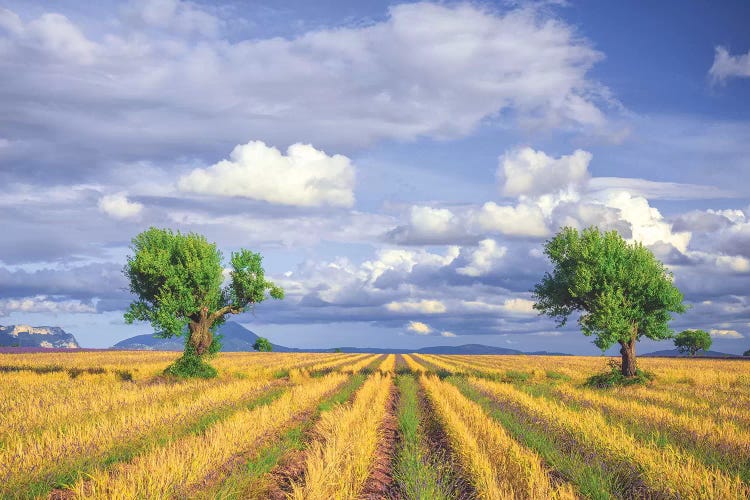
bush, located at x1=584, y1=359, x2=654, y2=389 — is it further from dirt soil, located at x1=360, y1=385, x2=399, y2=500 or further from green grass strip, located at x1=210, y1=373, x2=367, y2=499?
green grass strip, located at x1=210, y1=373, x2=367, y2=499

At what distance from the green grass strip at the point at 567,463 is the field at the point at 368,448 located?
5 centimetres

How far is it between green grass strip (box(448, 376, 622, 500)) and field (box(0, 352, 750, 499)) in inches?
1.8

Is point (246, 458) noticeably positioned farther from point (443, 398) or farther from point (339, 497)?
point (443, 398)

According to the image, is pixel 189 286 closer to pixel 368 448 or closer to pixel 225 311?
pixel 225 311

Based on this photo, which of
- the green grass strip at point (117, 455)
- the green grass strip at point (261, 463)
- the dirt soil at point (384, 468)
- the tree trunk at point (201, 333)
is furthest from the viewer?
the tree trunk at point (201, 333)

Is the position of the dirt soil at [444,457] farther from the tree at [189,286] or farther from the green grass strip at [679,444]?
the tree at [189,286]

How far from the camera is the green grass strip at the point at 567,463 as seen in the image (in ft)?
32.5

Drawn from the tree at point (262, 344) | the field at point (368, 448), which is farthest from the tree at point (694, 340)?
the field at point (368, 448)

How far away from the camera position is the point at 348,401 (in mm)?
23578

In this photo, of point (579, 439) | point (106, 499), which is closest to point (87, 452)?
point (106, 499)

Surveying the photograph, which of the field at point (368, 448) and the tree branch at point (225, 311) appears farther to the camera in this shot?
the tree branch at point (225, 311)

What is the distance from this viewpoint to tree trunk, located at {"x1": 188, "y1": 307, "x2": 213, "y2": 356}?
127ft

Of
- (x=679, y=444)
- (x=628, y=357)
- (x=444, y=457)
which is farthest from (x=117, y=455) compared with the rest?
(x=628, y=357)

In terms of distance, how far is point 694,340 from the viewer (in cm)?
12188
